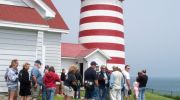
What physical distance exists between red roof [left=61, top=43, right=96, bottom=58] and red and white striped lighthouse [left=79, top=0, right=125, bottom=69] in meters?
0.80

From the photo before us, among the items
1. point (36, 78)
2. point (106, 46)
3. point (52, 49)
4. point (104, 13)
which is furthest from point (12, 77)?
point (104, 13)

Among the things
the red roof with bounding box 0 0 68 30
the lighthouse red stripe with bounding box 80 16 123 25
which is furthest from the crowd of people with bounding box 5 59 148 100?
the lighthouse red stripe with bounding box 80 16 123 25

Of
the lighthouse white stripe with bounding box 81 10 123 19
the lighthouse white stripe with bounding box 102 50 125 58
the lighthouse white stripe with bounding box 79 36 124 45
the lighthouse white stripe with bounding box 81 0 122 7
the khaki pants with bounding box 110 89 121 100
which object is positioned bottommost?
the khaki pants with bounding box 110 89 121 100

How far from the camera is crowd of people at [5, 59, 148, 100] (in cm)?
1410

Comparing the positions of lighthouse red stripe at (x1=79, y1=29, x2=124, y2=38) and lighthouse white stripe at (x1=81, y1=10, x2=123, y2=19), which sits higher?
lighthouse white stripe at (x1=81, y1=10, x2=123, y2=19)

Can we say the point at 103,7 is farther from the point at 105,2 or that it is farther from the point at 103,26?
the point at 103,26

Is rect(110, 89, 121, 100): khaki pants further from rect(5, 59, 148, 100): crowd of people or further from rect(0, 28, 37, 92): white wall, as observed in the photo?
rect(0, 28, 37, 92): white wall

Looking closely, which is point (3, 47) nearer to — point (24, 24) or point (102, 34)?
point (24, 24)

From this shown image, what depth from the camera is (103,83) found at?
17.6m

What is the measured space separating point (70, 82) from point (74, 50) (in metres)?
13.8

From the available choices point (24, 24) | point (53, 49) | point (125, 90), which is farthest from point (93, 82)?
point (53, 49)

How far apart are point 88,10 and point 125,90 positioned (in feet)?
45.1

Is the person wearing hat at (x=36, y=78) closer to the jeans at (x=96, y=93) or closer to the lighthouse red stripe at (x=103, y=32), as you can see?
the jeans at (x=96, y=93)

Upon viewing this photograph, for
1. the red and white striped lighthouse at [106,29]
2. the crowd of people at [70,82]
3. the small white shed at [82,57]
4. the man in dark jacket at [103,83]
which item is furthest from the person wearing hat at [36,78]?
the red and white striped lighthouse at [106,29]
